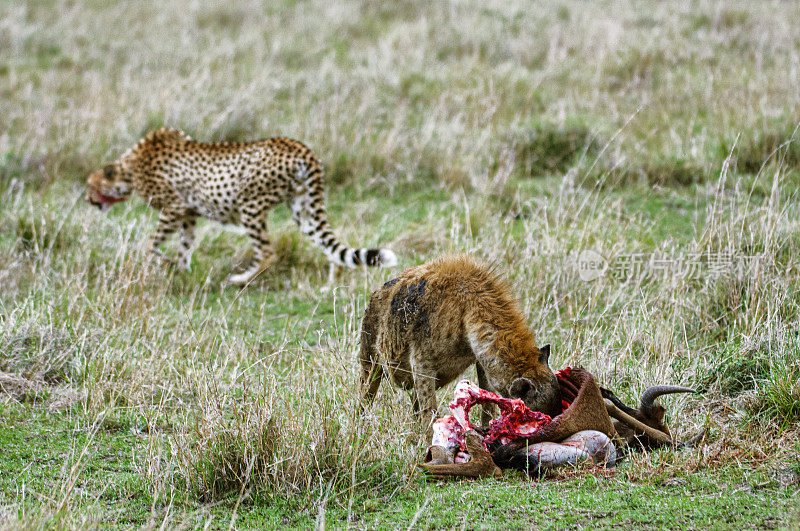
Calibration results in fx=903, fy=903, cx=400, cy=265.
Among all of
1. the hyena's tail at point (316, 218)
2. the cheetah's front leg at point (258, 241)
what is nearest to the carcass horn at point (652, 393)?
the hyena's tail at point (316, 218)

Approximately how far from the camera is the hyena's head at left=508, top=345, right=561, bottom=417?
3879 mm

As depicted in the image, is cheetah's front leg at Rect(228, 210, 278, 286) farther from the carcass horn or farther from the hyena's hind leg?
the carcass horn

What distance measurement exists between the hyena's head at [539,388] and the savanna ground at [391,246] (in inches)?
13.4

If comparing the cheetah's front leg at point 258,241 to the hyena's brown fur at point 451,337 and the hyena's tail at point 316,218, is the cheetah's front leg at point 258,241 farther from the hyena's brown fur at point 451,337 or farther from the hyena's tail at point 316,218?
the hyena's brown fur at point 451,337

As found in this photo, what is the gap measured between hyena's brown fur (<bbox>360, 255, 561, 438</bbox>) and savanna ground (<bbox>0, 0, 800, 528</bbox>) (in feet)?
0.60

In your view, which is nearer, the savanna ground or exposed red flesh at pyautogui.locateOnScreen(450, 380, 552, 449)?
the savanna ground

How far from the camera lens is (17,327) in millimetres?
5453

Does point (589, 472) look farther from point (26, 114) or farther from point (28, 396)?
point (26, 114)

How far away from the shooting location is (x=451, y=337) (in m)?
4.12

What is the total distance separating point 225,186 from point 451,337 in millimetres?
4414

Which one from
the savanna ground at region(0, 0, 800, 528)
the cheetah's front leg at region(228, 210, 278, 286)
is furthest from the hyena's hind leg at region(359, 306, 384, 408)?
the cheetah's front leg at region(228, 210, 278, 286)

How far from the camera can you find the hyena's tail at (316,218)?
7.43 meters

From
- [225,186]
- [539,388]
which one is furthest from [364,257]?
[539,388]

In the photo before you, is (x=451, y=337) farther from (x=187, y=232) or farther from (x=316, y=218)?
(x=187, y=232)
